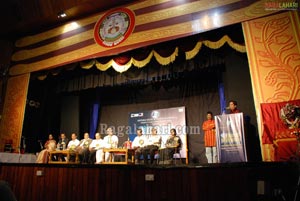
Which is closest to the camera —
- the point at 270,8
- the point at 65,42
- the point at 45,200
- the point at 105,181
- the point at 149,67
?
the point at 105,181

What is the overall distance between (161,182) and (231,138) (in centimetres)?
180

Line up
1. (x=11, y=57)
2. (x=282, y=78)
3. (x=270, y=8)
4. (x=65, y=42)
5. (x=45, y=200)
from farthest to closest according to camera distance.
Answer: (x=11, y=57) → (x=65, y=42) → (x=270, y=8) → (x=282, y=78) → (x=45, y=200)

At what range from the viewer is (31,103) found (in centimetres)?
624

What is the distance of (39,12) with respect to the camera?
5746 millimetres

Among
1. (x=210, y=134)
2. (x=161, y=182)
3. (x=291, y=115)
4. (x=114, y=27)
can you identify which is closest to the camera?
(x=161, y=182)

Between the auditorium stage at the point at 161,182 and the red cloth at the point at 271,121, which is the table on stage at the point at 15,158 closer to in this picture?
the auditorium stage at the point at 161,182

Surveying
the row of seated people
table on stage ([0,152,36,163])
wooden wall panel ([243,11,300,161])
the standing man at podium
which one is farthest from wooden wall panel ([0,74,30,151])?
wooden wall panel ([243,11,300,161])

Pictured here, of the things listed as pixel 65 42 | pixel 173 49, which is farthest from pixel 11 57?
pixel 173 49

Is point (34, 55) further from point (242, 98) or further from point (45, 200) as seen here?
point (242, 98)

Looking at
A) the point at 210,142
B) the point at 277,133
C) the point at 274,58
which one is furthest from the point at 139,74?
the point at 277,133

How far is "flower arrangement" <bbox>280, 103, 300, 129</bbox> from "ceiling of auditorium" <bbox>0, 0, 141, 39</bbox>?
3704 mm

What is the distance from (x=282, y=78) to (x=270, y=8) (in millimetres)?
1111

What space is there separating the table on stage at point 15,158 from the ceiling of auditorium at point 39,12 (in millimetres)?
3153

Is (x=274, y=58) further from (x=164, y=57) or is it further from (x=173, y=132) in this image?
(x=173, y=132)
